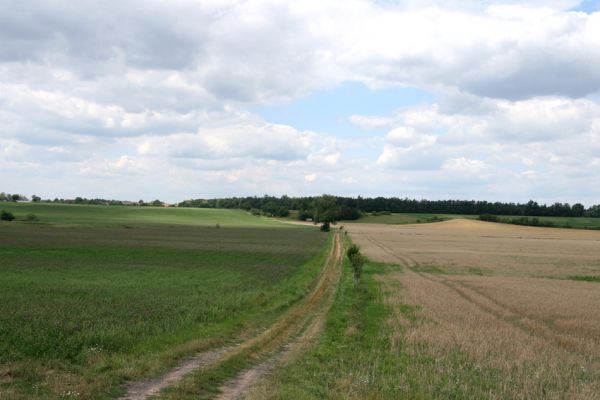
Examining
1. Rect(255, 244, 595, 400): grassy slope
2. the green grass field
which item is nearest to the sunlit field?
Rect(255, 244, 595, 400): grassy slope

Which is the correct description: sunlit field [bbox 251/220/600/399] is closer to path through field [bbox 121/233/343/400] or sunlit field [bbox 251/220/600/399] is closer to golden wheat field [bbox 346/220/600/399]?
golden wheat field [bbox 346/220/600/399]

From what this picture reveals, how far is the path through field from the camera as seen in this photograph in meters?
11.7

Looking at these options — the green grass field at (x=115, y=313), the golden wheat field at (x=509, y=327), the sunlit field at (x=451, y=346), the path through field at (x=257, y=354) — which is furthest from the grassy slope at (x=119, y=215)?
the path through field at (x=257, y=354)

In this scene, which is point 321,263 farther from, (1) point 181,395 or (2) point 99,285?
(1) point 181,395

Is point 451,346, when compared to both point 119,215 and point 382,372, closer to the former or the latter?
point 382,372

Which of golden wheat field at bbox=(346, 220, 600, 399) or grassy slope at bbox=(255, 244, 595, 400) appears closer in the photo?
grassy slope at bbox=(255, 244, 595, 400)

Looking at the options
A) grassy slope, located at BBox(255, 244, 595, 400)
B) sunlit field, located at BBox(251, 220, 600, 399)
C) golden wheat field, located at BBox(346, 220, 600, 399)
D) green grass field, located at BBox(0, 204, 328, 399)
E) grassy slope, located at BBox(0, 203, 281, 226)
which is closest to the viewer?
grassy slope, located at BBox(255, 244, 595, 400)

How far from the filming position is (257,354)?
15.4 meters

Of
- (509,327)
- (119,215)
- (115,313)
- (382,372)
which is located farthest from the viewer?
(119,215)

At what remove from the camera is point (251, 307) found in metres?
23.8

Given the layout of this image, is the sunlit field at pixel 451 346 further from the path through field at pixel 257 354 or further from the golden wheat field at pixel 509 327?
the path through field at pixel 257 354

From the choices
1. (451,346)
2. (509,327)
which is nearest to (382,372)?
(451,346)

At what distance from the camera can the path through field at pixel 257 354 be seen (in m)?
11.7

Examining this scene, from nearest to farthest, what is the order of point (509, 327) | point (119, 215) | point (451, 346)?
point (451, 346) → point (509, 327) → point (119, 215)
